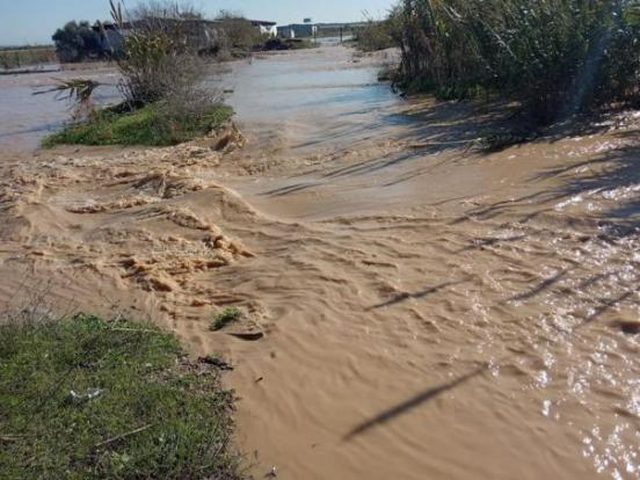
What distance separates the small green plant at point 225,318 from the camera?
15.7 ft

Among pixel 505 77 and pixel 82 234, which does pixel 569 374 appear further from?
pixel 505 77

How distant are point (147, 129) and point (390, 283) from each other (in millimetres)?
9449

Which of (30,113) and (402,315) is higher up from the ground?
(402,315)

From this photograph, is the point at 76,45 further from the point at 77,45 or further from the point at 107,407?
the point at 107,407

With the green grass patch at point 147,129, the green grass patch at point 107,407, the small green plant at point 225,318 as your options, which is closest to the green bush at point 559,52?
the green grass patch at point 147,129

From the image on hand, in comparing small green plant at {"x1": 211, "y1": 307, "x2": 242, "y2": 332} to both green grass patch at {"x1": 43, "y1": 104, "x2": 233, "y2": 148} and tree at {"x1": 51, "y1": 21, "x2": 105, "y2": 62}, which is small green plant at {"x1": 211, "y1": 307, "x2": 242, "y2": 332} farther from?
tree at {"x1": 51, "y1": 21, "x2": 105, "y2": 62}

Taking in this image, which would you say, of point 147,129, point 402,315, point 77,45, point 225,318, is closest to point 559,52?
point 402,315

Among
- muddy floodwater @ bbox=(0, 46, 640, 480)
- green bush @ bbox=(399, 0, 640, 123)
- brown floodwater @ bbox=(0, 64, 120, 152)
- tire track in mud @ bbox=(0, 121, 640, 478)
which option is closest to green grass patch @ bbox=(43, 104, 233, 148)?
brown floodwater @ bbox=(0, 64, 120, 152)

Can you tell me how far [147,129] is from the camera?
13445 mm

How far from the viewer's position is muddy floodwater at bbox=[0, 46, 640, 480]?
3.47 meters

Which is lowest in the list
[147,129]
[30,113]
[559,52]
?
[30,113]

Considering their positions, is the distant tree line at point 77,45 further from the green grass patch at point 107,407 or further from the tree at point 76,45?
the green grass patch at point 107,407

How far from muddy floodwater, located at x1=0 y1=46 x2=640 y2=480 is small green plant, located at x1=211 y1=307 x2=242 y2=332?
0.38ft

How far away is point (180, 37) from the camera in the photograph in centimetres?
1941
